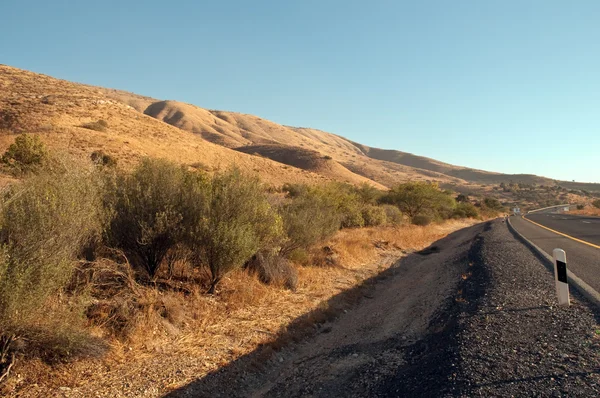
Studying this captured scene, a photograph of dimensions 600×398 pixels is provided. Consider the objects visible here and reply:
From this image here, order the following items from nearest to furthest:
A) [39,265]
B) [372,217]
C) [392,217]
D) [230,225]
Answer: [39,265] → [230,225] → [372,217] → [392,217]

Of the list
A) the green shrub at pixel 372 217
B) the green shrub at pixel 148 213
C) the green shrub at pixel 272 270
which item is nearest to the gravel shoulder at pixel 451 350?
the green shrub at pixel 272 270

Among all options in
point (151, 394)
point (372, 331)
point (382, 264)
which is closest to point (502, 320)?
point (372, 331)

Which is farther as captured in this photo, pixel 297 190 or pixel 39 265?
pixel 297 190

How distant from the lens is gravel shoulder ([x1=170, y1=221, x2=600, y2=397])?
149 inches

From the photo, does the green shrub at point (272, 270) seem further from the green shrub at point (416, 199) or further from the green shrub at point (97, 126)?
the green shrub at point (97, 126)

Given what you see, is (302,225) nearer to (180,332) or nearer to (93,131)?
(180,332)

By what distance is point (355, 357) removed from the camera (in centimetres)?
609

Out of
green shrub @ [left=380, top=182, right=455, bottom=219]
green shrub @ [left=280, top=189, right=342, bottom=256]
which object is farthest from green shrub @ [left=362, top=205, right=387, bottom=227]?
green shrub @ [left=280, top=189, right=342, bottom=256]

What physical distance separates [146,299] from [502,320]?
240 inches

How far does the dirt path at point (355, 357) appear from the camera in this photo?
5057mm

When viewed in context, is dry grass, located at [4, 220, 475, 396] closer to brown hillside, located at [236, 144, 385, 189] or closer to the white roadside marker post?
the white roadside marker post

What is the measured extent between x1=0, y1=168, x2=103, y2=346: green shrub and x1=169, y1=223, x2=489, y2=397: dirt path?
2.18 m

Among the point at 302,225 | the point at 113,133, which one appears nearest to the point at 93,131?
the point at 113,133

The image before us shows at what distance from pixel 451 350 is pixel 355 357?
6.28ft
